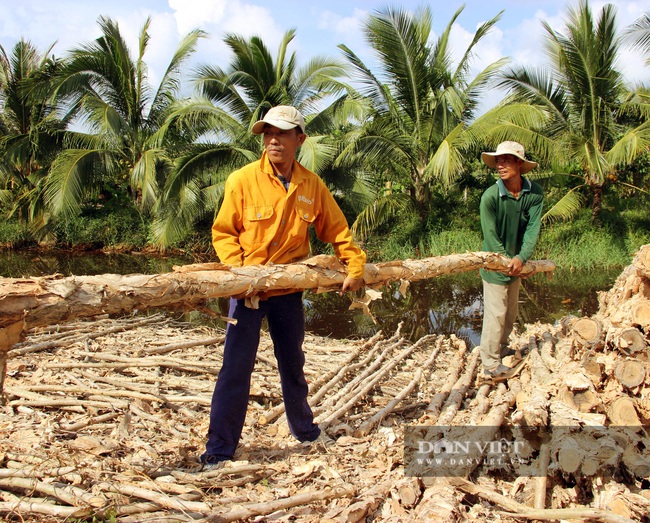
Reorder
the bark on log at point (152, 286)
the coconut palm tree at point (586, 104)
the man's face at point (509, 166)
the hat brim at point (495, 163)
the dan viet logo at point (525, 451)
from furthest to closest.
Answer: the coconut palm tree at point (586, 104) < the hat brim at point (495, 163) < the man's face at point (509, 166) < the dan viet logo at point (525, 451) < the bark on log at point (152, 286)

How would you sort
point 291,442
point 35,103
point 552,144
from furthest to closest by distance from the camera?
point 35,103
point 552,144
point 291,442

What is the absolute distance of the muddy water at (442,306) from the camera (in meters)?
7.13

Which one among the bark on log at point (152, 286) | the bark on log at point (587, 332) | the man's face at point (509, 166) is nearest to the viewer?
the bark on log at point (152, 286)

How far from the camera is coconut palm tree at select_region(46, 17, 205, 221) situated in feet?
42.6

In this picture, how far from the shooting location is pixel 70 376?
3609mm

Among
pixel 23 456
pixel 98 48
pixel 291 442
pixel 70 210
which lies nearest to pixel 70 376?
pixel 23 456

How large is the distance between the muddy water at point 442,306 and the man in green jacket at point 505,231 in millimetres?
1592

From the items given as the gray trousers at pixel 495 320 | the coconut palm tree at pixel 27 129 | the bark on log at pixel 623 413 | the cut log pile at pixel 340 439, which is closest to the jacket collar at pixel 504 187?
the gray trousers at pixel 495 320

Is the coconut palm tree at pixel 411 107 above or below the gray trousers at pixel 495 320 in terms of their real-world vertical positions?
above

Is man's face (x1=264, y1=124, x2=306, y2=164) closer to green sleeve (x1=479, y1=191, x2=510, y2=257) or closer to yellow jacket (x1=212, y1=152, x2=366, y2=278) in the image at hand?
yellow jacket (x1=212, y1=152, x2=366, y2=278)

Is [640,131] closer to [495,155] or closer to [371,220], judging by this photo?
[371,220]

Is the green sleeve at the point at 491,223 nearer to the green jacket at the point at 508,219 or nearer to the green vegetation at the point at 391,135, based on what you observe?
the green jacket at the point at 508,219

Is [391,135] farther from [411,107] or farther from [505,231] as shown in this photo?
[505,231]

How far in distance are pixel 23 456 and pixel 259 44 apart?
1190cm
